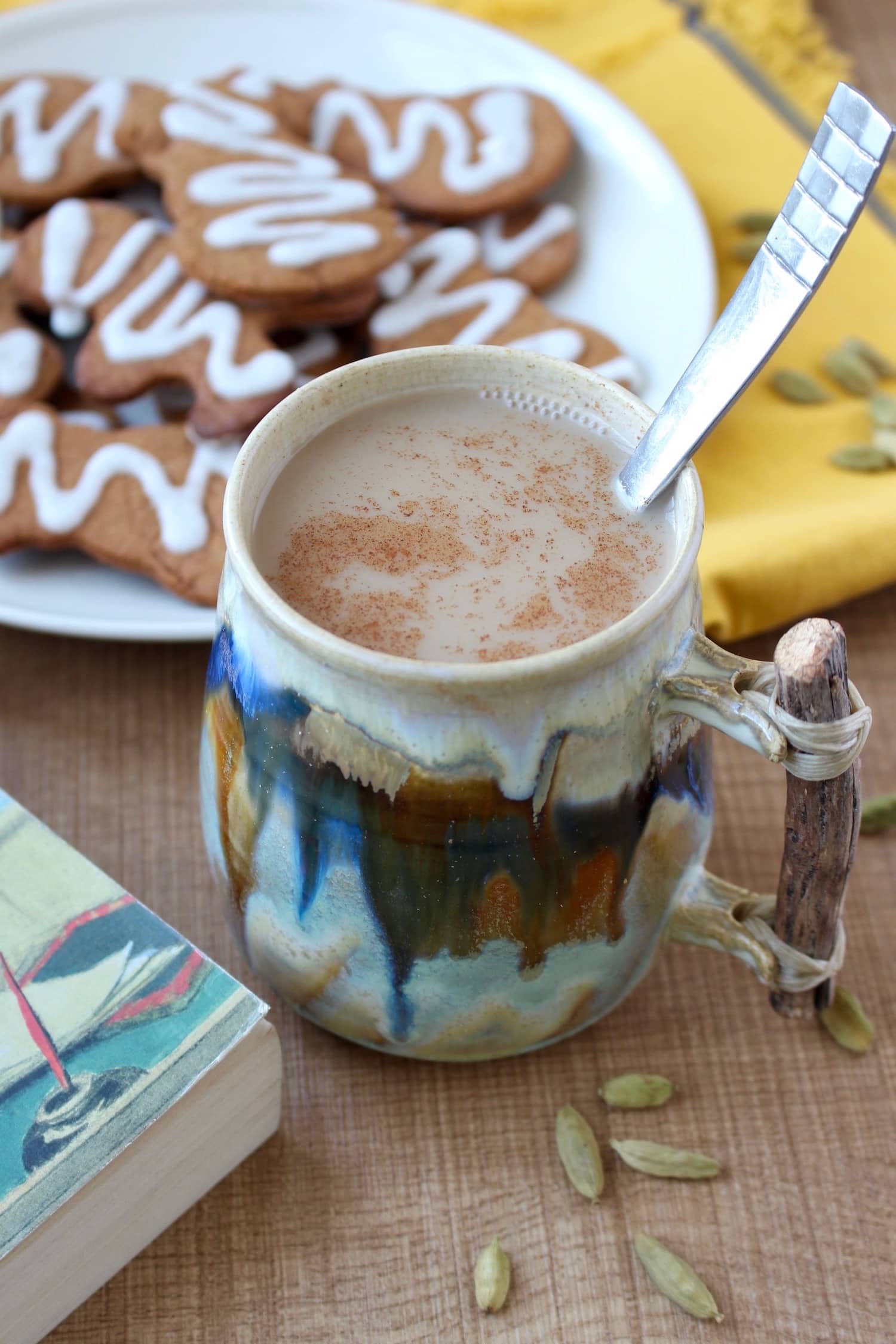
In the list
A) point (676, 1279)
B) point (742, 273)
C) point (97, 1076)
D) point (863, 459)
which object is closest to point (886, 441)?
point (863, 459)

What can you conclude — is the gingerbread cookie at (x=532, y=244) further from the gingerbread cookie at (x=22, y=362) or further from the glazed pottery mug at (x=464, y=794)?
the glazed pottery mug at (x=464, y=794)

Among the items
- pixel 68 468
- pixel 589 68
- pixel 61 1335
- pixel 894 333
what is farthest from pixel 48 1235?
pixel 589 68

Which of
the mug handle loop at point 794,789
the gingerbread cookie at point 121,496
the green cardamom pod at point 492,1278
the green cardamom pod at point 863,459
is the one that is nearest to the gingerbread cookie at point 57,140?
the gingerbread cookie at point 121,496

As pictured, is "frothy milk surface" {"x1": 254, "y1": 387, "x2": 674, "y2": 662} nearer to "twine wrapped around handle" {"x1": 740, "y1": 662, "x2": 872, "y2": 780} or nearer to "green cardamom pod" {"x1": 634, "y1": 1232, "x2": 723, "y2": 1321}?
"twine wrapped around handle" {"x1": 740, "y1": 662, "x2": 872, "y2": 780}

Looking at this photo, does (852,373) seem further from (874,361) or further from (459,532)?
(459,532)

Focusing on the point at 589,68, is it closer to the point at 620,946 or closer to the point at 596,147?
the point at 596,147

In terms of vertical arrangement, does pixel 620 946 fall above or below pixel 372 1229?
above
